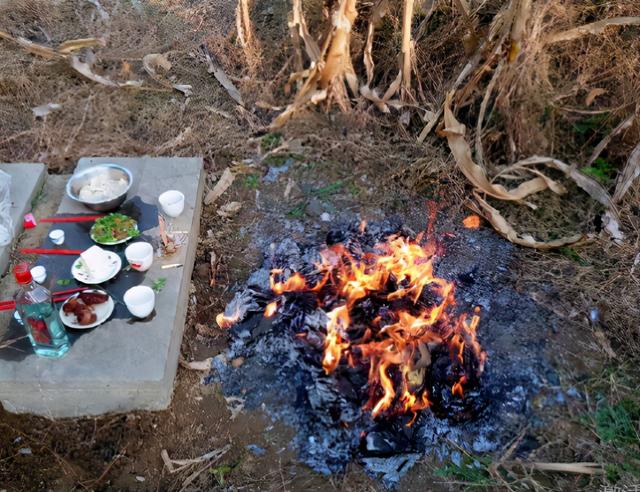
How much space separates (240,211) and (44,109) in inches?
91.2

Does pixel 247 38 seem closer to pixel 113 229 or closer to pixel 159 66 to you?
pixel 159 66

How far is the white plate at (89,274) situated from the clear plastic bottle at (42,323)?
1.09 ft

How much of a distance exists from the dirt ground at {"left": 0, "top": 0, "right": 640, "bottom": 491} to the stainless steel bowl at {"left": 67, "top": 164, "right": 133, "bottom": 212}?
693 millimetres

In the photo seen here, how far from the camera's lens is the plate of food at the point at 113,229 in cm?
364

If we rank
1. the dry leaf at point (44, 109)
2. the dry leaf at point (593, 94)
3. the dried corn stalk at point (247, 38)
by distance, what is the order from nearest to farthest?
the dry leaf at point (593, 94)
the dry leaf at point (44, 109)
the dried corn stalk at point (247, 38)

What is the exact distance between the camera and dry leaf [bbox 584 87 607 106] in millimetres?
4707

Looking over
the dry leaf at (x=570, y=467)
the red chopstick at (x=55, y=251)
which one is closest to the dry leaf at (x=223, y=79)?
the red chopstick at (x=55, y=251)

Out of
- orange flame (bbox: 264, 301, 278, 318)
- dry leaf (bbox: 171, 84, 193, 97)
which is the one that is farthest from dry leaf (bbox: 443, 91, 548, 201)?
dry leaf (bbox: 171, 84, 193, 97)

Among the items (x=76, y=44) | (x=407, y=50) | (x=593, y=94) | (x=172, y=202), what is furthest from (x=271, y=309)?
(x=76, y=44)

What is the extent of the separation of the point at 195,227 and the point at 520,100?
119 inches

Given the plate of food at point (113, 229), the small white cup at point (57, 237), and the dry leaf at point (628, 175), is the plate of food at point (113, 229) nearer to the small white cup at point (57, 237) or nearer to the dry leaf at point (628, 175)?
the small white cup at point (57, 237)

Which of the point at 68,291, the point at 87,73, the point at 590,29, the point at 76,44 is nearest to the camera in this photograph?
the point at 68,291

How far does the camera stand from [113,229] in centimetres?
371

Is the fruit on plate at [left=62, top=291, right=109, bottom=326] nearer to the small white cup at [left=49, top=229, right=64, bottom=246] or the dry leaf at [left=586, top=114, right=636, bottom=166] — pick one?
the small white cup at [left=49, top=229, right=64, bottom=246]
